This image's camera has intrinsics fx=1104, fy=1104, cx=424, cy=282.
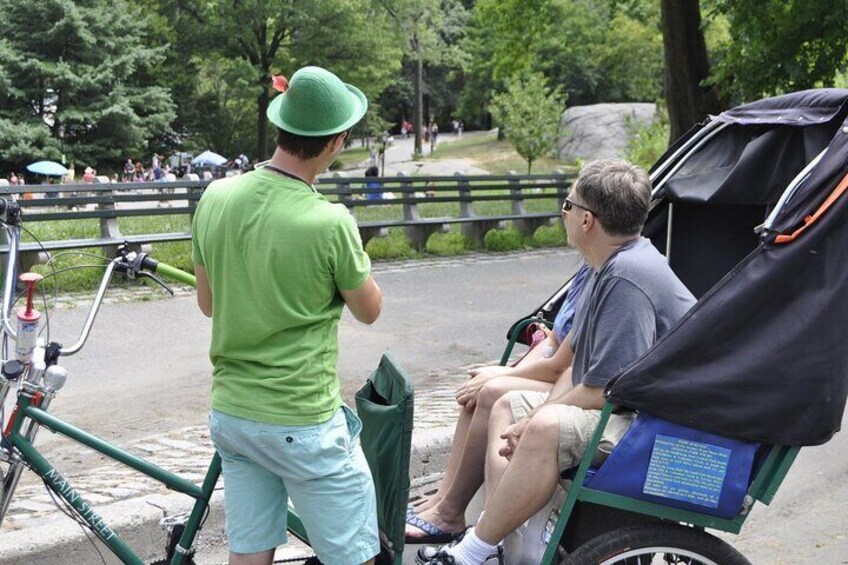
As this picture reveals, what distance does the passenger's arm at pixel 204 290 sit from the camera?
333 cm

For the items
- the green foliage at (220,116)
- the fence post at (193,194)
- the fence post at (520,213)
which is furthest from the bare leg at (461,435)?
the green foliage at (220,116)

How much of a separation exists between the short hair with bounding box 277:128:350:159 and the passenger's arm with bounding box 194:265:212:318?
Answer: 1.52ft

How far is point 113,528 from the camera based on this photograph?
484 centimetres

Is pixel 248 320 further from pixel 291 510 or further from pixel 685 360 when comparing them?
pixel 685 360

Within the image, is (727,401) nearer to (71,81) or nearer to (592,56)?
(71,81)

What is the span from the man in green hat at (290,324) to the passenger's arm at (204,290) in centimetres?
5

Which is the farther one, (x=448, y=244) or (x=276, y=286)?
(x=448, y=244)

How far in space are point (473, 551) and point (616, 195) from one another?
1319 mm

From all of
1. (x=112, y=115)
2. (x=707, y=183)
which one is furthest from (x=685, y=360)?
(x=112, y=115)

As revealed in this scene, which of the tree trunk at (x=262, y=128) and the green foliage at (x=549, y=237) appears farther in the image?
the tree trunk at (x=262, y=128)

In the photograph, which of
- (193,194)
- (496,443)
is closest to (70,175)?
(193,194)

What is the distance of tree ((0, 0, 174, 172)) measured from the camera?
3769 centimetres

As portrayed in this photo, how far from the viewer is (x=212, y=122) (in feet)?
162

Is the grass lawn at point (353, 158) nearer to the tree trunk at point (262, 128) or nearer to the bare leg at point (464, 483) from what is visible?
the tree trunk at point (262, 128)
